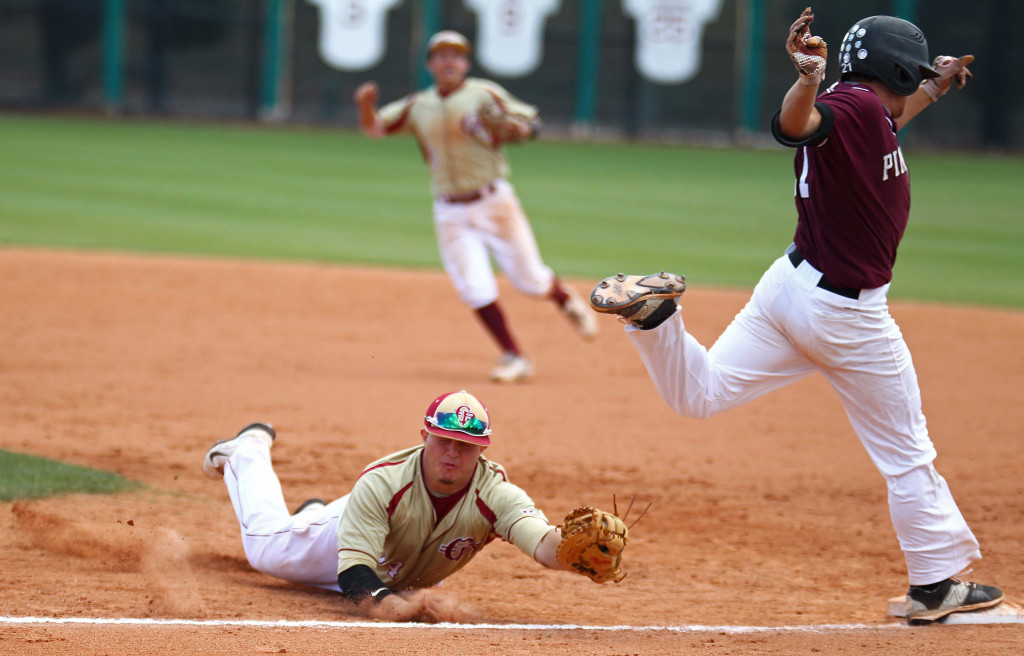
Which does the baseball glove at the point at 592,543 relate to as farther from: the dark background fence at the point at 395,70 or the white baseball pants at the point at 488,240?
the dark background fence at the point at 395,70

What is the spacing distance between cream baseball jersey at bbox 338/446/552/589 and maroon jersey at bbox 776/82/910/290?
4.47ft

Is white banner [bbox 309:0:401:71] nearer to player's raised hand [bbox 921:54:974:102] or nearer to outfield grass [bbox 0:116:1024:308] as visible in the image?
outfield grass [bbox 0:116:1024:308]

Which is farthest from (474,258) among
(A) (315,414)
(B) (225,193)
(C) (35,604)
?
(B) (225,193)

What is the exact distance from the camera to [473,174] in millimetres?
8305

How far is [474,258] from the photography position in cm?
830

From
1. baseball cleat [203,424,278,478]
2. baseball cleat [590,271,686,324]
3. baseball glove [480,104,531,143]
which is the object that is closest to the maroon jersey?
baseball cleat [590,271,686,324]

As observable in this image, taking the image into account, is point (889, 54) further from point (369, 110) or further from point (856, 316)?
point (369, 110)

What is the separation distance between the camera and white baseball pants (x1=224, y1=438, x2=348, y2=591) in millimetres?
4465

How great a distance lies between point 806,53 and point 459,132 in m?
4.78

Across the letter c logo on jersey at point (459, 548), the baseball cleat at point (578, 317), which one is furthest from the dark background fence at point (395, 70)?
the letter c logo on jersey at point (459, 548)

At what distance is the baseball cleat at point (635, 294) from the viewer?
395 centimetres

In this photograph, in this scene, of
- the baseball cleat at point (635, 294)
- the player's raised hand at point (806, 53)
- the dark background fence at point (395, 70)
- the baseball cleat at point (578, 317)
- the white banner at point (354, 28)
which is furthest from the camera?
the white banner at point (354, 28)

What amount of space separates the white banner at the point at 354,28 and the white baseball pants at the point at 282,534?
23.4 m

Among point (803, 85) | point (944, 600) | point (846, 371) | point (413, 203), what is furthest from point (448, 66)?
point (413, 203)
